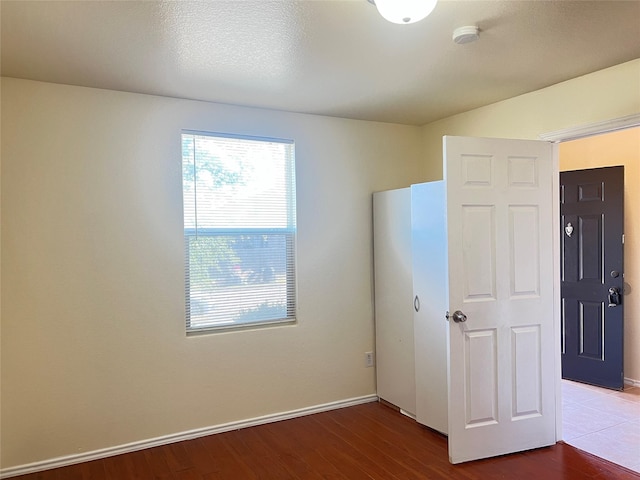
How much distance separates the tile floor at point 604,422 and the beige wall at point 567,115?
48cm

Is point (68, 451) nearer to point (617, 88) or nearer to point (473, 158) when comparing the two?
point (473, 158)

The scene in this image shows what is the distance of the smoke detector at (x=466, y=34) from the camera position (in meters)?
2.17

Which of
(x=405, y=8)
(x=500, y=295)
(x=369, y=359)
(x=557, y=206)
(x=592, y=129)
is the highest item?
(x=405, y=8)

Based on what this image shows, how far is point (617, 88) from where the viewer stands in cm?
269

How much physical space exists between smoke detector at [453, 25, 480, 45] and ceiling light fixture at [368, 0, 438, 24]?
490 millimetres

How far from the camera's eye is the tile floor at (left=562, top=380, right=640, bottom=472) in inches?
115

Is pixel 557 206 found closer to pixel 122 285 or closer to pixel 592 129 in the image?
pixel 592 129

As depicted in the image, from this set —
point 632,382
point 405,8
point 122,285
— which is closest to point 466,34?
point 405,8

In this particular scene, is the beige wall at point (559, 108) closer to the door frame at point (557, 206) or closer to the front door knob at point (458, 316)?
the door frame at point (557, 206)

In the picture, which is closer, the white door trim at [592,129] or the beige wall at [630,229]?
the white door trim at [592,129]

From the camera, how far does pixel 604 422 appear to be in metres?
3.37

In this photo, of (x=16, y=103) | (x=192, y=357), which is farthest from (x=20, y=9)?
(x=192, y=357)

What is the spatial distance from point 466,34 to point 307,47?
2.60 ft

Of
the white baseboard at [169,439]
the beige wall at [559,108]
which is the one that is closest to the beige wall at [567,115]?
the beige wall at [559,108]
